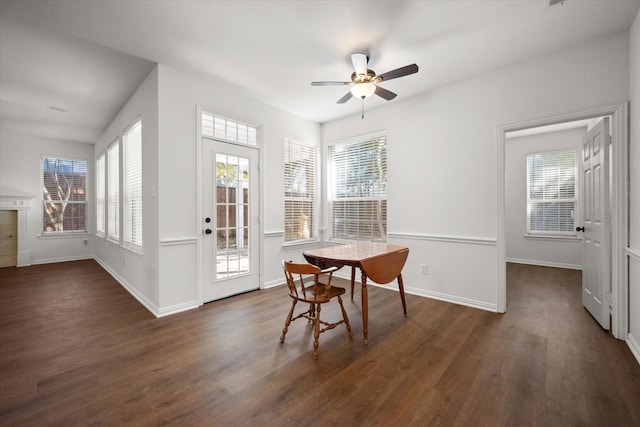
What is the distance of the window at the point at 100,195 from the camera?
5484mm

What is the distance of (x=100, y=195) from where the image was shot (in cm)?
579

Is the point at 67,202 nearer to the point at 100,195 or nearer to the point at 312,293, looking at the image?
the point at 100,195

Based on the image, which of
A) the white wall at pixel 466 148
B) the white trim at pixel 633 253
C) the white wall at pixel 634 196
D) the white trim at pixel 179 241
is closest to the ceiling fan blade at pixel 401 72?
the white wall at pixel 466 148

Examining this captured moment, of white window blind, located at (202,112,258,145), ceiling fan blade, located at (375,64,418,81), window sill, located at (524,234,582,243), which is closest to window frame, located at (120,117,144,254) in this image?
white window blind, located at (202,112,258,145)

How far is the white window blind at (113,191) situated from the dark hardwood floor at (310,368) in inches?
71.0

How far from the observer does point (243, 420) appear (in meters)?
1.43

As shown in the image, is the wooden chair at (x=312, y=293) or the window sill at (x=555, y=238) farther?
the window sill at (x=555, y=238)

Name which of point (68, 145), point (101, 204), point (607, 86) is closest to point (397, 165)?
point (607, 86)

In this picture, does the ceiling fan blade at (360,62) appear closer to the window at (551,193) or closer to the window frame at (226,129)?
the window frame at (226,129)

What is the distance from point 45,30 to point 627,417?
16.2ft

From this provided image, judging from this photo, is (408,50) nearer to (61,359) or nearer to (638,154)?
(638,154)

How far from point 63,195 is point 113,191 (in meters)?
2.49

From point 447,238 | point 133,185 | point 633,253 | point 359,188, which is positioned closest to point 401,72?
point 447,238

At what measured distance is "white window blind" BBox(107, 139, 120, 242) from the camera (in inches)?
174
